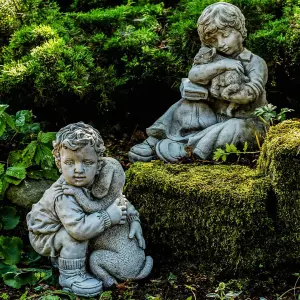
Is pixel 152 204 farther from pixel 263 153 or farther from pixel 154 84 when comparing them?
pixel 154 84

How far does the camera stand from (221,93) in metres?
5.52

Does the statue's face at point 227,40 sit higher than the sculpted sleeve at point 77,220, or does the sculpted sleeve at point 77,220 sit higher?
the statue's face at point 227,40

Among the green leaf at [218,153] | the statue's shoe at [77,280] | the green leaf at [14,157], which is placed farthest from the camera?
the green leaf at [14,157]

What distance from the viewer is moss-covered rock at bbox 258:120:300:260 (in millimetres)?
4590

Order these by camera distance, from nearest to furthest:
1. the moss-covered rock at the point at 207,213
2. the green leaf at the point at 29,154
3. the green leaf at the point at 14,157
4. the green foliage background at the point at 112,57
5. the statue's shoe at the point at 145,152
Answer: the moss-covered rock at the point at 207,213 < the green leaf at the point at 29,154 < the green leaf at the point at 14,157 < the statue's shoe at the point at 145,152 < the green foliage background at the point at 112,57

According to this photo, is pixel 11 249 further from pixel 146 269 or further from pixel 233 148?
pixel 233 148

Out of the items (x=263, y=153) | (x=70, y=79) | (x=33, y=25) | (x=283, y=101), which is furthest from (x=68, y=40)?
(x=263, y=153)

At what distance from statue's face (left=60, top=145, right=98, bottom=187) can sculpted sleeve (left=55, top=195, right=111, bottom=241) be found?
0.13m

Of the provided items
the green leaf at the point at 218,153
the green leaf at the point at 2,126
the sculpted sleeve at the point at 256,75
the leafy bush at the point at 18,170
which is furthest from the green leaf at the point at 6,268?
the sculpted sleeve at the point at 256,75

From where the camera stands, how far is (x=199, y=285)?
475cm

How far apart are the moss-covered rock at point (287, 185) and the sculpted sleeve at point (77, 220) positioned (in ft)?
3.92

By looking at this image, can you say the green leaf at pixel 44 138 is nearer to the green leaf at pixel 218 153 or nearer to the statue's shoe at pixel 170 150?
the statue's shoe at pixel 170 150

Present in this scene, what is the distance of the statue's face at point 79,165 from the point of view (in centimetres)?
445

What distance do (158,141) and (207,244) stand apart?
131cm
